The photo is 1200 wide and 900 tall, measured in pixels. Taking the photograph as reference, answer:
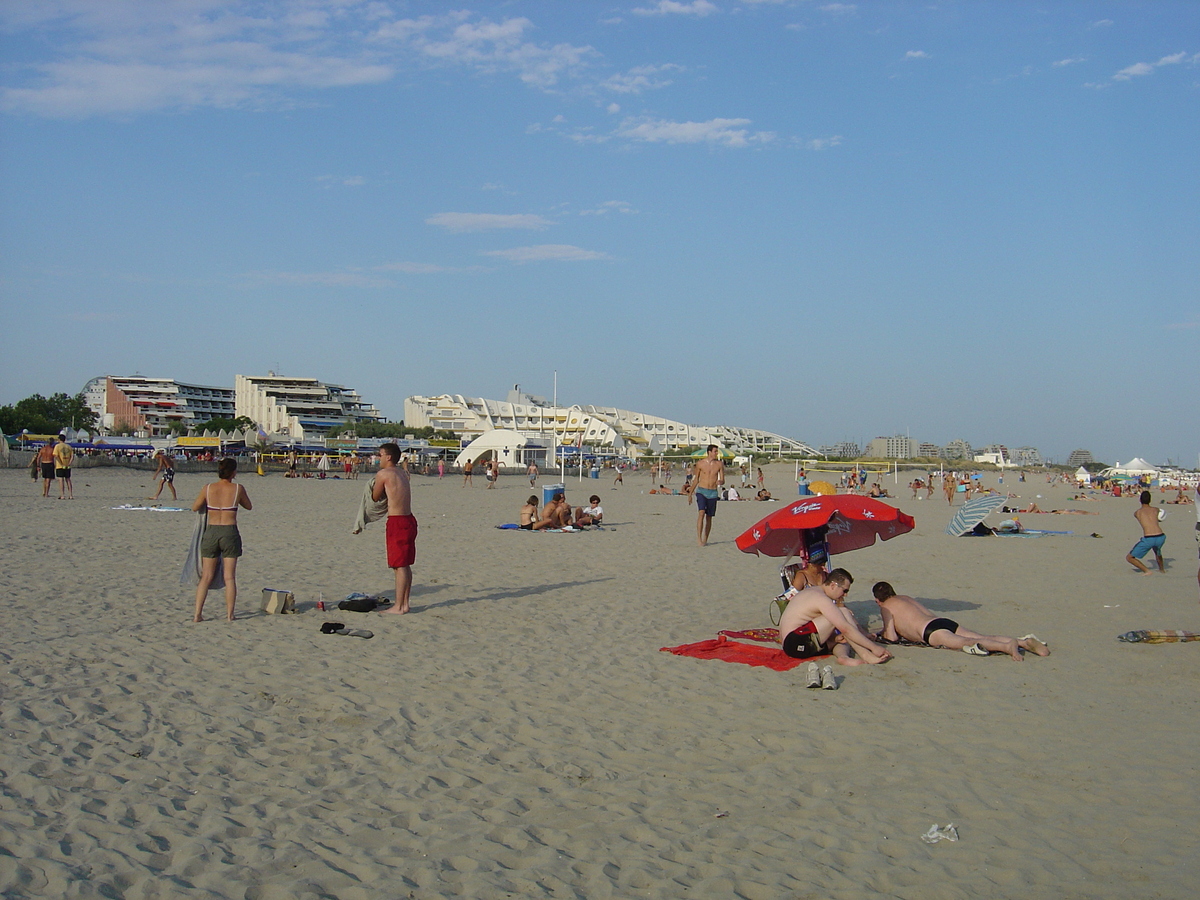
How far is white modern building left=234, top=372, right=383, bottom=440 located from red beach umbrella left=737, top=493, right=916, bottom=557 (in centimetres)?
10248

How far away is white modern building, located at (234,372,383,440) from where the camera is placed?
108 m

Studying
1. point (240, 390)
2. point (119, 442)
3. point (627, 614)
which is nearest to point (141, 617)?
point (627, 614)

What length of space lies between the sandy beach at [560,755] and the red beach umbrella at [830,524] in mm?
731

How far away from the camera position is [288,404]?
110 m

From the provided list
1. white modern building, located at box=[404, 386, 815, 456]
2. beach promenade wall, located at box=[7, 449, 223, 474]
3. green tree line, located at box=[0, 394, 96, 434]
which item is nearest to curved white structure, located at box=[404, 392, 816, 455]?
white modern building, located at box=[404, 386, 815, 456]

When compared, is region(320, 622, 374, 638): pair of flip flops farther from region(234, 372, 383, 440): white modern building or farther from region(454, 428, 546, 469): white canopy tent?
region(234, 372, 383, 440): white modern building

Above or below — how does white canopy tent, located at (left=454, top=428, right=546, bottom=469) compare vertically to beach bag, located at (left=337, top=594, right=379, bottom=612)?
above

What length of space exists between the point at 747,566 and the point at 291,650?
6.62 m

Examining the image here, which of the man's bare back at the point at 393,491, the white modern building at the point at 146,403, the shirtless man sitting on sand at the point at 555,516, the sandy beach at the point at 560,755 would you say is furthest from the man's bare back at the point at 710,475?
the white modern building at the point at 146,403

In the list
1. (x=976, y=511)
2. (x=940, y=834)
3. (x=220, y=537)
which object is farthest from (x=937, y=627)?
(x=976, y=511)

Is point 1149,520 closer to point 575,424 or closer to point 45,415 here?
point 45,415

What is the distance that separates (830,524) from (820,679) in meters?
2.61

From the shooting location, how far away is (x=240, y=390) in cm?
11094

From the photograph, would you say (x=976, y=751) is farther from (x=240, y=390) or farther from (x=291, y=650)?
(x=240, y=390)
